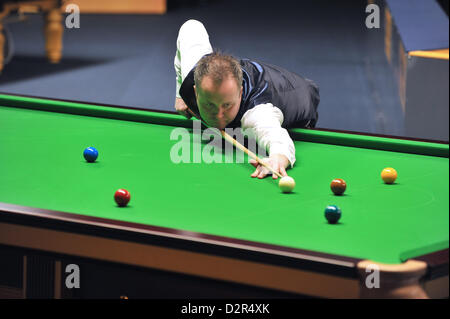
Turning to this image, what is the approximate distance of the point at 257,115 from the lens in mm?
2523

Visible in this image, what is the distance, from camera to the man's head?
2.34m

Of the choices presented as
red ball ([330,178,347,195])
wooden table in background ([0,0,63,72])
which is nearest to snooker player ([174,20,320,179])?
red ball ([330,178,347,195])

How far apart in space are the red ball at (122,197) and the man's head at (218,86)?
63cm

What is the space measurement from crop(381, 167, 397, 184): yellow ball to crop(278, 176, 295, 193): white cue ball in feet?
0.97

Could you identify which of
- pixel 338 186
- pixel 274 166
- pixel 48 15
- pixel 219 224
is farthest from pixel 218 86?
pixel 48 15

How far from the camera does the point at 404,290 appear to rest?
57.3 inches

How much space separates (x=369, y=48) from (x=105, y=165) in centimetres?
590

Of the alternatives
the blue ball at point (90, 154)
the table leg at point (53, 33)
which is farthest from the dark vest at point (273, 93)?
the table leg at point (53, 33)

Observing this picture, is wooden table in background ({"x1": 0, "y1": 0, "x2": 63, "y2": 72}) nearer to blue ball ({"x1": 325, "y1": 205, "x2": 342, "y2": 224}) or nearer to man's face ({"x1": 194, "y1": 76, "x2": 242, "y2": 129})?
man's face ({"x1": 194, "y1": 76, "x2": 242, "y2": 129})

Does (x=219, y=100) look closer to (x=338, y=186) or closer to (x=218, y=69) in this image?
(x=218, y=69)

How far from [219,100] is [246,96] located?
0.26 metres

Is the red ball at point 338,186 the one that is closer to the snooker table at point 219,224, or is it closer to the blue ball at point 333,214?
the snooker table at point 219,224

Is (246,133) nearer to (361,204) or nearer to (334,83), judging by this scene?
(361,204)
